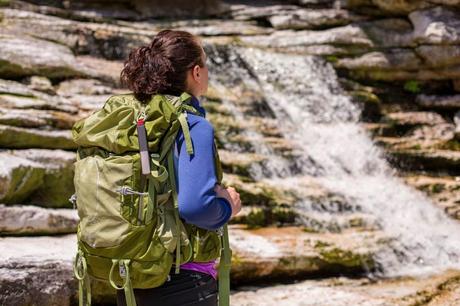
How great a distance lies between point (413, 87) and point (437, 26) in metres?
1.53

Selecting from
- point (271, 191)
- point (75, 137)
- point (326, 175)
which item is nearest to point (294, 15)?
point (326, 175)

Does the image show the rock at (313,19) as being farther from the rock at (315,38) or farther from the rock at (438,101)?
the rock at (438,101)

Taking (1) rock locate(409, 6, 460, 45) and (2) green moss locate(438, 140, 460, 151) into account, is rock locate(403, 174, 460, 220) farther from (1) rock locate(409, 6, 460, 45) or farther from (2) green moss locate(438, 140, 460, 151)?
(1) rock locate(409, 6, 460, 45)

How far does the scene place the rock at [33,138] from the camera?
8.85 meters

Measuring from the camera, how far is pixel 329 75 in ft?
48.0

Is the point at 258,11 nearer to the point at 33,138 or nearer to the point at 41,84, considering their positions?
the point at 41,84

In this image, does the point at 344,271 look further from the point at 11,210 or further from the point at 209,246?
the point at 209,246

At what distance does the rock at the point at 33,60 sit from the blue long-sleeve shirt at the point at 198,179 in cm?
929

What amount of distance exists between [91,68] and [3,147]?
4125 millimetres

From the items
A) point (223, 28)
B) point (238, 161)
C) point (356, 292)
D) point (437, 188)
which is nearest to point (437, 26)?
point (437, 188)

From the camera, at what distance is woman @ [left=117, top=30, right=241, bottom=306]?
295cm

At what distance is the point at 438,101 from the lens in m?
14.4

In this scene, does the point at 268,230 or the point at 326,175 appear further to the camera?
the point at 326,175

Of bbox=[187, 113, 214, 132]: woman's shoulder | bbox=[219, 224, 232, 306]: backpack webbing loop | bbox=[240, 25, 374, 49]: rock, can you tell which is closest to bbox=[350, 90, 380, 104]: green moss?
bbox=[240, 25, 374, 49]: rock
